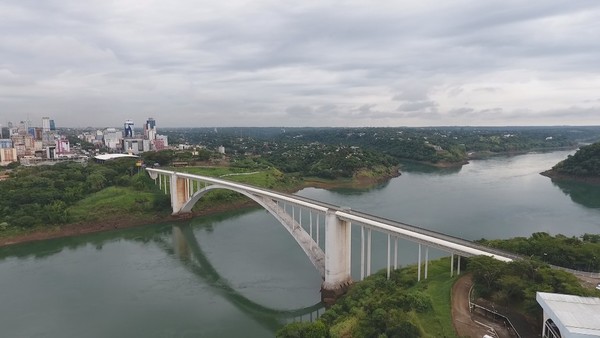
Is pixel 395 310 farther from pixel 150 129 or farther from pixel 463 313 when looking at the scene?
pixel 150 129

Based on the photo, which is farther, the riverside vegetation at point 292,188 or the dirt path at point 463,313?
the riverside vegetation at point 292,188

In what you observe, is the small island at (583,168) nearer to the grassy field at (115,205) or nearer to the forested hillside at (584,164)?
the forested hillside at (584,164)

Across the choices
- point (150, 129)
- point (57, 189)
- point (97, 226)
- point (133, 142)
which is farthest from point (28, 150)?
point (97, 226)

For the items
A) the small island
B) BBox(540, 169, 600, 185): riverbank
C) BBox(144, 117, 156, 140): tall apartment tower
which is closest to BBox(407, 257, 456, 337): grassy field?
BBox(540, 169, 600, 185): riverbank

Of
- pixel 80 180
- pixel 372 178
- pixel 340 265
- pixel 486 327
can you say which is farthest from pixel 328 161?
pixel 486 327

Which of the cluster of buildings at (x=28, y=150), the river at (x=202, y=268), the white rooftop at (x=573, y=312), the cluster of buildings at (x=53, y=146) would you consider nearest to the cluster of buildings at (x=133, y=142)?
the cluster of buildings at (x=53, y=146)

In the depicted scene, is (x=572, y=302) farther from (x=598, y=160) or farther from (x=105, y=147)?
(x=105, y=147)
